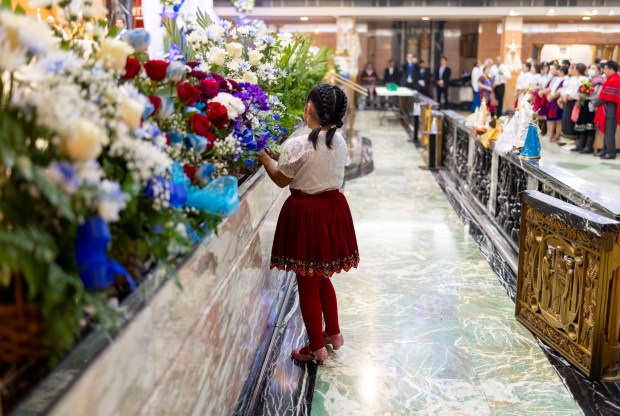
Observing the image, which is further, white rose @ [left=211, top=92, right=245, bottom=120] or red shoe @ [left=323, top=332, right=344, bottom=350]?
red shoe @ [left=323, top=332, right=344, bottom=350]

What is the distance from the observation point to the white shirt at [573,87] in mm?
12502

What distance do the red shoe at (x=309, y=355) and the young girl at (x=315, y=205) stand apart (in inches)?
4.5

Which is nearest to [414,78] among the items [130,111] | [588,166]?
[588,166]

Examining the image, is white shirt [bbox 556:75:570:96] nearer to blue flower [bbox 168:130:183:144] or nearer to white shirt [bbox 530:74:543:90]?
white shirt [bbox 530:74:543:90]

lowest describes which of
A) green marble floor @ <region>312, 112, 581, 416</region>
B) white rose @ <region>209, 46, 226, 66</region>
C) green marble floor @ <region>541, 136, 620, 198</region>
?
green marble floor @ <region>541, 136, 620, 198</region>

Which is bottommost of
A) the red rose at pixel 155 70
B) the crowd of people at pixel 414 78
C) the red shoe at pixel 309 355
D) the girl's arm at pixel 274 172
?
the red shoe at pixel 309 355

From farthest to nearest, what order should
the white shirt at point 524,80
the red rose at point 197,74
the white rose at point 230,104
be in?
the white shirt at point 524,80 < the red rose at point 197,74 < the white rose at point 230,104

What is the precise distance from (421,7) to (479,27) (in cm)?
356

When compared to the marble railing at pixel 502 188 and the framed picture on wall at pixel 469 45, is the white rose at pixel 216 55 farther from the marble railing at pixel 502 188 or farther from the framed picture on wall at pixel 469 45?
the framed picture on wall at pixel 469 45

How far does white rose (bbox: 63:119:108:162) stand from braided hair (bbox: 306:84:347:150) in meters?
2.08

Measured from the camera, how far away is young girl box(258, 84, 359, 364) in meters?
3.44

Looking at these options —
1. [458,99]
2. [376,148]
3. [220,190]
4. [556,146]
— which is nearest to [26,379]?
[220,190]

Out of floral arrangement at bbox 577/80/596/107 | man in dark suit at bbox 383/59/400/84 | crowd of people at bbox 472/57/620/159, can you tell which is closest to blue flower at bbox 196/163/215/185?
crowd of people at bbox 472/57/620/159

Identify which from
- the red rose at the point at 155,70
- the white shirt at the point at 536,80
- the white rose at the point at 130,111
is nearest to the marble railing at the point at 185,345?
the white rose at the point at 130,111
